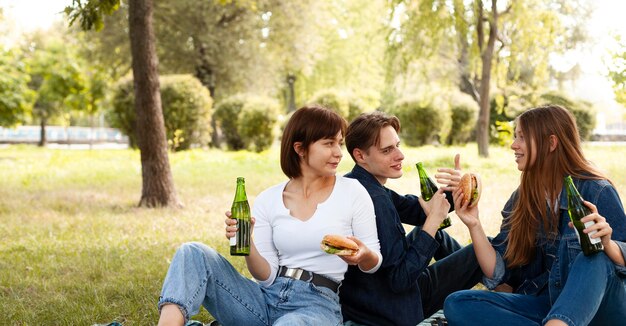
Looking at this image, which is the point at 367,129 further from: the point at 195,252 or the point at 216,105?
the point at 216,105

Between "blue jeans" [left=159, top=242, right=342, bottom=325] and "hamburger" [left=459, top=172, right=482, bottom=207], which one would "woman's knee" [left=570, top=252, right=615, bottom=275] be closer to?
"hamburger" [left=459, top=172, right=482, bottom=207]

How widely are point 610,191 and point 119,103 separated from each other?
70.0 feet

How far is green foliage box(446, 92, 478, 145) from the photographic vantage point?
27188 millimetres

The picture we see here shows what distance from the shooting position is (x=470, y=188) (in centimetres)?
358

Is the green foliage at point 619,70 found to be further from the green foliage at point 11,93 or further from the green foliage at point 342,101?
the green foliage at point 11,93

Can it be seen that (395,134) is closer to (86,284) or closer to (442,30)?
(86,284)

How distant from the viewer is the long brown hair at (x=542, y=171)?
138 inches

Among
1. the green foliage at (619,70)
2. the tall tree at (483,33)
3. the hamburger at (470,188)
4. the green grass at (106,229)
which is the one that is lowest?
the green grass at (106,229)

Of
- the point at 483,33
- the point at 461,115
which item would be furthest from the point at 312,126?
the point at 461,115

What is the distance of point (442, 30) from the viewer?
18.4 metres

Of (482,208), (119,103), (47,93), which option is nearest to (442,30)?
(482,208)

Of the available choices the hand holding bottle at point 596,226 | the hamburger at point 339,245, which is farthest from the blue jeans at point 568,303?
the hamburger at point 339,245

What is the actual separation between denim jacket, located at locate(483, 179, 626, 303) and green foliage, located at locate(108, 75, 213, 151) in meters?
18.7

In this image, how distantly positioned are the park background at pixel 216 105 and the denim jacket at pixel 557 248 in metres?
1.97
